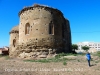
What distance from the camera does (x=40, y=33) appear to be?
68.1 feet

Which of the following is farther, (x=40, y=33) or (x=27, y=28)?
(x=27, y=28)

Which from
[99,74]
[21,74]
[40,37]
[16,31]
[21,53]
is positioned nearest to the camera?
[21,74]

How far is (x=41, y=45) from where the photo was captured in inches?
819

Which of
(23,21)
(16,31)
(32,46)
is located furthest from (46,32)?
(16,31)

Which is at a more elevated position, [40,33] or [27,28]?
[27,28]

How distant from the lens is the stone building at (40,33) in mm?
20797

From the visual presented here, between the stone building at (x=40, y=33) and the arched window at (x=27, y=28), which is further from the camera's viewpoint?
the arched window at (x=27, y=28)

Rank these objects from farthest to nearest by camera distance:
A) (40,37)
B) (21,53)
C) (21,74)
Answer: (21,53) < (40,37) < (21,74)

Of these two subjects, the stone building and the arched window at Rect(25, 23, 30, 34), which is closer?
the stone building

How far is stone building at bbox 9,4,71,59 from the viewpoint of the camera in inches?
819

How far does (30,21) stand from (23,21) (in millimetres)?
1540

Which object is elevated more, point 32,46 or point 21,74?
point 32,46

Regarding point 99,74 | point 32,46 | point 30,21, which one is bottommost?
point 99,74

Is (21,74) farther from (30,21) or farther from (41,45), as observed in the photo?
(30,21)
